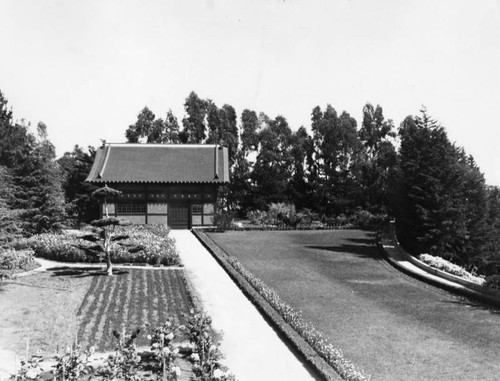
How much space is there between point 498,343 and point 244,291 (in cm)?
811

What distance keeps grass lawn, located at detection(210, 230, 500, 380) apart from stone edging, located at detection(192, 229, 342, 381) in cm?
98

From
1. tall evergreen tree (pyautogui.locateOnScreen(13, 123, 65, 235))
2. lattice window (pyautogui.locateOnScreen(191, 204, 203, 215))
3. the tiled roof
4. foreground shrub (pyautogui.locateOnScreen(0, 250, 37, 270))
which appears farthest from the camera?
lattice window (pyautogui.locateOnScreen(191, 204, 203, 215))

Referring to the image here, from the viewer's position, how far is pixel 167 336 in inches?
396

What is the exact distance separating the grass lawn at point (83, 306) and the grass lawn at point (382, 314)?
431cm

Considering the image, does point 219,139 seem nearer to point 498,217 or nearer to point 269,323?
point 498,217

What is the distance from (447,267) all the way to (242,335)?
12.9 meters

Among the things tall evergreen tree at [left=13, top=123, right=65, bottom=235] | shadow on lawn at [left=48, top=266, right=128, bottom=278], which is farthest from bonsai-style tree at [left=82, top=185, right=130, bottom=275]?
tall evergreen tree at [left=13, top=123, right=65, bottom=235]

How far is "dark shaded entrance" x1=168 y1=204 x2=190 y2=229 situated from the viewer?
37.8 meters

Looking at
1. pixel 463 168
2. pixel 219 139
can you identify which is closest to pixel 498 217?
pixel 463 168

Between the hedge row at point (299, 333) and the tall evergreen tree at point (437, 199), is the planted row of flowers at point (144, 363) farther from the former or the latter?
the tall evergreen tree at point (437, 199)

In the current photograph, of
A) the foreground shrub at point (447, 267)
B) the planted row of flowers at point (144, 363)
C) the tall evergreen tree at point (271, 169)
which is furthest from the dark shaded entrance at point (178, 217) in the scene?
the planted row of flowers at point (144, 363)

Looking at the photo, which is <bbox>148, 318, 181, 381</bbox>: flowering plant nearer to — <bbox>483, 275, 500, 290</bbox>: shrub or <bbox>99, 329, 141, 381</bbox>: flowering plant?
<bbox>99, 329, 141, 381</bbox>: flowering plant

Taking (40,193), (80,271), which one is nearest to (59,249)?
(80,271)

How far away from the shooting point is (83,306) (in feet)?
47.8
